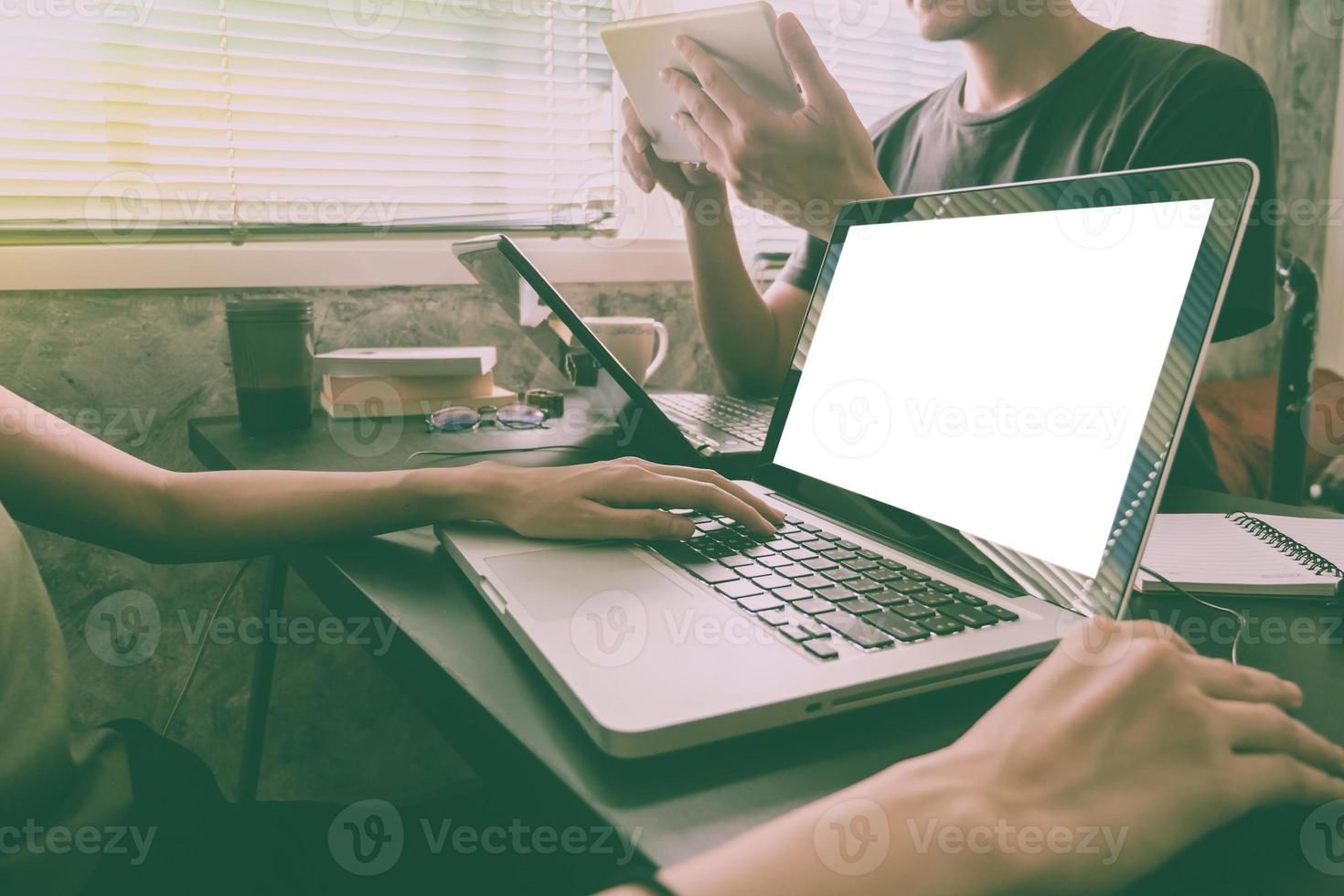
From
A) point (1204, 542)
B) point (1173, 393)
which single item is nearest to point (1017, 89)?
point (1204, 542)

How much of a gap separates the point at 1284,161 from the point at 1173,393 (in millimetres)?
2482

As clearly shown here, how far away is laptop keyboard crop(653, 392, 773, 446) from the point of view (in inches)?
38.9

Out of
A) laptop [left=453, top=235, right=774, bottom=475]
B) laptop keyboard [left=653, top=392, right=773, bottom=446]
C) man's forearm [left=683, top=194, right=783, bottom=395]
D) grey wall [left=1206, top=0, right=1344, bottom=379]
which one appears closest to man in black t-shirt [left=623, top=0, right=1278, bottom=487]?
man's forearm [left=683, top=194, right=783, bottom=395]

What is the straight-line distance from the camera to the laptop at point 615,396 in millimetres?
819

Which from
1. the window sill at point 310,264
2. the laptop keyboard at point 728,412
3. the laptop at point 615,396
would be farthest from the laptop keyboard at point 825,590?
the window sill at point 310,264

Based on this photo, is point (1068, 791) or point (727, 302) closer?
point (1068, 791)

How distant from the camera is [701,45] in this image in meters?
0.92

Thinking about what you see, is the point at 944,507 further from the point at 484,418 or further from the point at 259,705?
the point at 259,705

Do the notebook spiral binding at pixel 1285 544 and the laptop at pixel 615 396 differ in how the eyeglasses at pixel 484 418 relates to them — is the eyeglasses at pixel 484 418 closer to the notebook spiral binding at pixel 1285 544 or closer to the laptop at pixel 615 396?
the laptop at pixel 615 396

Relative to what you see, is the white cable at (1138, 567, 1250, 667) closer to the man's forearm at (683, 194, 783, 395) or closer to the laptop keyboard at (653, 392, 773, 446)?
the laptop keyboard at (653, 392, 773, 446)

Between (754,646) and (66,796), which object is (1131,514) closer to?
(754,646)

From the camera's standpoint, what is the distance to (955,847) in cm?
27

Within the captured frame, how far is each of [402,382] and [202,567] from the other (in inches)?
17.1

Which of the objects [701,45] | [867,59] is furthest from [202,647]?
[867,59]
